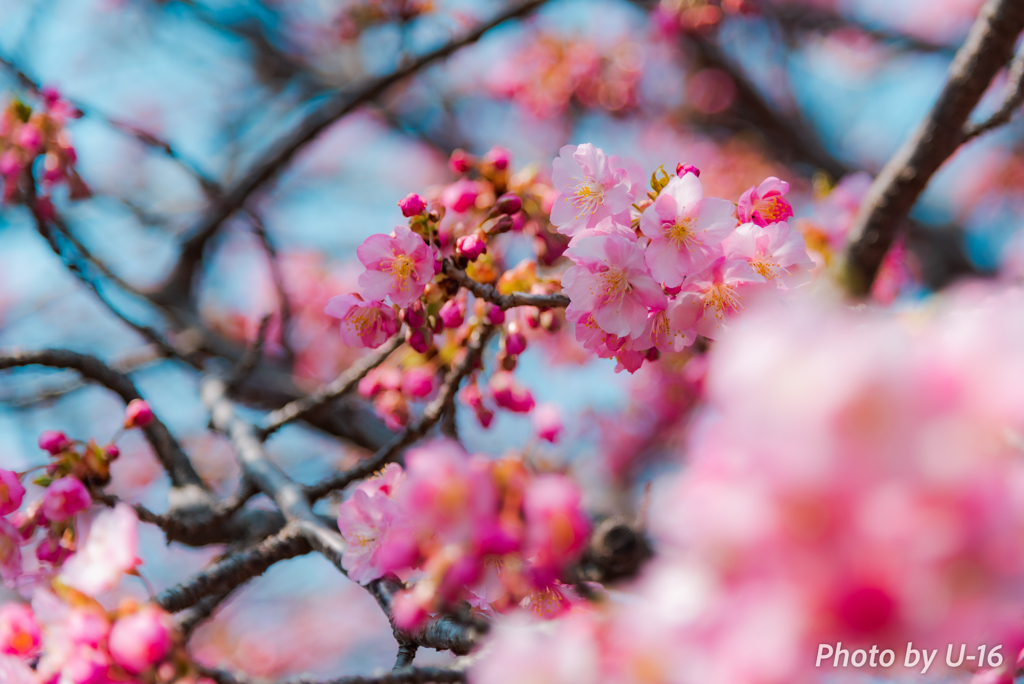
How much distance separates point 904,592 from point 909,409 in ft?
0.51

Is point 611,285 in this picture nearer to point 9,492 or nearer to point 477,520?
point 477,520

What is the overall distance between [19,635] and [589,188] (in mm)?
1330

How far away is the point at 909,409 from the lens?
51cm

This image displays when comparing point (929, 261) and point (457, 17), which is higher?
point (457, 17)

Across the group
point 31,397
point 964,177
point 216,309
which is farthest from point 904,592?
point 964,177

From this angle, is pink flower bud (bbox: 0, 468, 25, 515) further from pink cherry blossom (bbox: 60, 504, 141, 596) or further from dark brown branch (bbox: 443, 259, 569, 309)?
dark brown branch (bbox: 443, 259, 569, 309)

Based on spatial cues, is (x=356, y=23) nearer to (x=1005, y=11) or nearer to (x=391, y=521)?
(x=1005, y=11)

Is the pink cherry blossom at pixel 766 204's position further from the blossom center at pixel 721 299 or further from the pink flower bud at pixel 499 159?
the pink flower bud at pixel 499 159

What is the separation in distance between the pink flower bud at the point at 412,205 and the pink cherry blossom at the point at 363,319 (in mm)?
223

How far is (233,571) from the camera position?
1.29 m

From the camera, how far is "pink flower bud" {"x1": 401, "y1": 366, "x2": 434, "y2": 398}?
1.87m

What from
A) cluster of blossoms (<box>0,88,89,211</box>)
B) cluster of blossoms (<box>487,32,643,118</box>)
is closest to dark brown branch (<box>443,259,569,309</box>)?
cluster of blossoms (<box>0,88,89,211</box>)

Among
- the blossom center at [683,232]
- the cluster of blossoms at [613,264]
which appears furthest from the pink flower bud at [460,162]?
the blossom center at [683,232]

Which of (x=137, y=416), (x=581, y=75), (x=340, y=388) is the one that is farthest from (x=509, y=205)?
(x=581, y=75)
